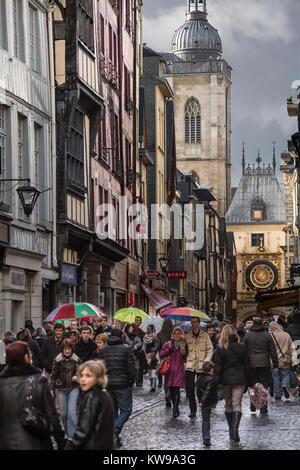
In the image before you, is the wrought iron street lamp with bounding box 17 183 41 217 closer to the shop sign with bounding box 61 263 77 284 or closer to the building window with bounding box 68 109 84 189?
the shop sign with bounding box 61 263 77 284

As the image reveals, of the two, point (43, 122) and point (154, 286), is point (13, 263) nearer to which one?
point (43, 122)

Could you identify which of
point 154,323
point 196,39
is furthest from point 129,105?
point 196,39

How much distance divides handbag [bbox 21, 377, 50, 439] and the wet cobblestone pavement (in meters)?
5.55

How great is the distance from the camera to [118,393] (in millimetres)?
15852

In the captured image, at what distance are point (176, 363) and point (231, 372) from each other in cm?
405

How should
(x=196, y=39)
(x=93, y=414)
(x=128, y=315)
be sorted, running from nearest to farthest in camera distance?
(x=93, y=414), (x=128, y=315), (x=196, y=39)

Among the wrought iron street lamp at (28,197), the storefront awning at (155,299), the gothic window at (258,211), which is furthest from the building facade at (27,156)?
the gothic window at (258,211)

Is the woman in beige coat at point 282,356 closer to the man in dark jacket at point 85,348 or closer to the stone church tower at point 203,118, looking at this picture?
the man in dark jacket at point 85,348

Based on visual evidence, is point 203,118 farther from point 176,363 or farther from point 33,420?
point 33,420

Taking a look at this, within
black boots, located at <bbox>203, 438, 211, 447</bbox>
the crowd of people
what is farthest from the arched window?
black boots, located at <bbox>203, 438, 211, 447</bbox>

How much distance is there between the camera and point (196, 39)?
12975 centimetres

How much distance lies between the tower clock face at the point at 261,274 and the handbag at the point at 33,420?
111596 millimetres

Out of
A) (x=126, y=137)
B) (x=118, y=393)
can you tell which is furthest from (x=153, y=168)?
(x=118, y=393)

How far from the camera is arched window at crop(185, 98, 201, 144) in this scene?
404 feet
